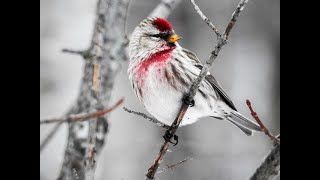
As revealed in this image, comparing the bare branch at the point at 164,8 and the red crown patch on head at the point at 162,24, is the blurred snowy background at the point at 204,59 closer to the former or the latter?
the bare branch at the point at 164,8

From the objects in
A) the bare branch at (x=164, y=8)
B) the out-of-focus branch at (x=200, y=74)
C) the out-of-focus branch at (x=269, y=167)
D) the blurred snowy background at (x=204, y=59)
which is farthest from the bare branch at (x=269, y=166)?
the bare branch at (x=164, y=8)

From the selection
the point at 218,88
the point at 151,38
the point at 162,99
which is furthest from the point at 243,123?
the point at 151,38

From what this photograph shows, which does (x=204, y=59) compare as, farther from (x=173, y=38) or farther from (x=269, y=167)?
(x=269, y=167)

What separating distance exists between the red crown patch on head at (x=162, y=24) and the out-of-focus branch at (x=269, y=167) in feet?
2.10

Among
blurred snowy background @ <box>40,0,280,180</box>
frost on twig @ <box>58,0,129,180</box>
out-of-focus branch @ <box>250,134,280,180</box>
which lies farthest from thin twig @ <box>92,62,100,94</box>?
out-of-focus branch @ <box>250,134,280,180</box>

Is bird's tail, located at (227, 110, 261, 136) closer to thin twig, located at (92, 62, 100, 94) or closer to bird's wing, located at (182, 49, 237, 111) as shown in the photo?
bird's wing, located at (182, 49, 237, 111)

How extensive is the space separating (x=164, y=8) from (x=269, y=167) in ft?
2.95

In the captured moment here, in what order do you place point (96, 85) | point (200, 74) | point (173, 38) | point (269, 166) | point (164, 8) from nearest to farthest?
1. point (269, 166)
2. point (200, 74)
3. point (96, 85)
4. point (173, 38)
5. point (164, 8)

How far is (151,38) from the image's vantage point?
5.57ft

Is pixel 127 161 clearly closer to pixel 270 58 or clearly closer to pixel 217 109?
pixel 217 109

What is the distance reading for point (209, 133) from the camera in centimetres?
244

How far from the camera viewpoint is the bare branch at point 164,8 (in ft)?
5.87
